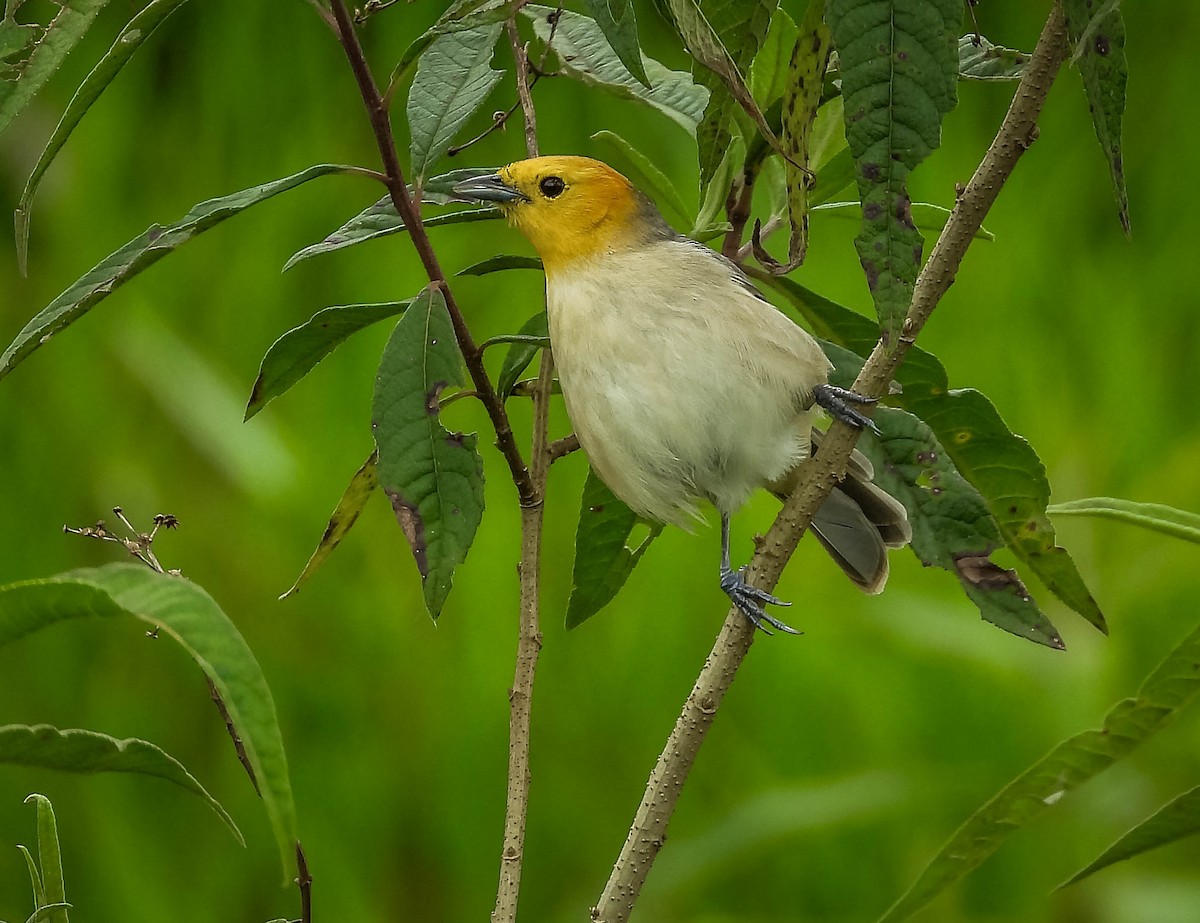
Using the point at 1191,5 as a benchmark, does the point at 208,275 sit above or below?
below

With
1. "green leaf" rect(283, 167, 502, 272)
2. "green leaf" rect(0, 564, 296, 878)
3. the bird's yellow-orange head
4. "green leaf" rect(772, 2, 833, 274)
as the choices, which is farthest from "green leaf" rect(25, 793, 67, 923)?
the bird's yellow-orange head

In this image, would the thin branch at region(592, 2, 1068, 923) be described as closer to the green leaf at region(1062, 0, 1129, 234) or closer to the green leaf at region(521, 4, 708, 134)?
the green leaf at region(1062, 0, 1129, 234)

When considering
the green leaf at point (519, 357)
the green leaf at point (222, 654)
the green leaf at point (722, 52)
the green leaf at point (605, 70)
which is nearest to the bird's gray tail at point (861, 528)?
the green leaf at point (519, 357)

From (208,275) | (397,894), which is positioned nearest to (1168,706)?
(397,894)

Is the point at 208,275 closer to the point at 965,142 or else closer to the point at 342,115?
the point at 342,115

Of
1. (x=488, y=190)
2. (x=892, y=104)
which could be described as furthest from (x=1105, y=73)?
(x=488, y=190)

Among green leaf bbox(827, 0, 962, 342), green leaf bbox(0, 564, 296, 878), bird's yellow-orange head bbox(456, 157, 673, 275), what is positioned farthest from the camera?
bird's yellow-orange head bbox(456, 157, 673, 275)

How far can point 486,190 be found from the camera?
1.86 meters

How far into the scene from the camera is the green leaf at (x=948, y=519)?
139 centimetres

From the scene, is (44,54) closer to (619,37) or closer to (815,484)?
(619,37)

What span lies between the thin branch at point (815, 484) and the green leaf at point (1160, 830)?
0.33 metres

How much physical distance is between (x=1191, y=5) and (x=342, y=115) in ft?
8.01

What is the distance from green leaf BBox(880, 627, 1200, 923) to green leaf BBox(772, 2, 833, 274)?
49cm

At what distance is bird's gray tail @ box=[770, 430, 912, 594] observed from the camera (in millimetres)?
2195
